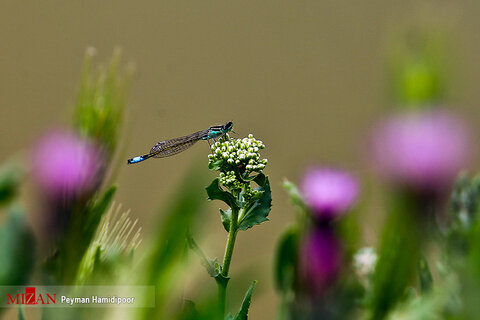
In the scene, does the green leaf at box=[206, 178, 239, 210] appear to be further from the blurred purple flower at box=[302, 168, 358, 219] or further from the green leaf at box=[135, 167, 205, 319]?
the green leaf at box=[135, 167, 205, 319]

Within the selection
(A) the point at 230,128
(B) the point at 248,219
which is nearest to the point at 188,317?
(B) the point at 248,219

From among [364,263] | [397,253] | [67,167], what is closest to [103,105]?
[67,167]

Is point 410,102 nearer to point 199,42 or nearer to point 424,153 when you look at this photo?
point 424,153

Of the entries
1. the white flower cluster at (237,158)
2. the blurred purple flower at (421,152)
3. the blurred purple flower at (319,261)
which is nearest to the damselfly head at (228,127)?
the white flower cluster at (237,158)

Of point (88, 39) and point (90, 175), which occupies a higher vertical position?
point (88, 39)

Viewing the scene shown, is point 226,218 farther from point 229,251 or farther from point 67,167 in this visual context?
point 67,167

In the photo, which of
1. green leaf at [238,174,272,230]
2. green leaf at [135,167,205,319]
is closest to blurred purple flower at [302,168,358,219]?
green leaf at [238,174,272,230]
